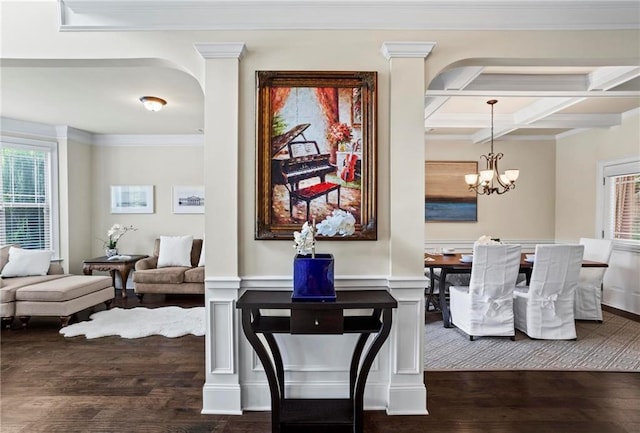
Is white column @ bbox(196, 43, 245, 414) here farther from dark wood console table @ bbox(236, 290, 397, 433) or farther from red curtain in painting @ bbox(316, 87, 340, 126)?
red curtain in painting @ bbox(316, 87, 340, 126)

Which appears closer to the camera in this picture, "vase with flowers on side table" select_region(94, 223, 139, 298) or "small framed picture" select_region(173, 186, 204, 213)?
"vase with flowers on side table" select_region(94, 223, 139, 298)

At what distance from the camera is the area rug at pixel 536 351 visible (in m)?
3.15

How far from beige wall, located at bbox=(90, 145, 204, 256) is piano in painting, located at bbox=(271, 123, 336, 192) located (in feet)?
13.6

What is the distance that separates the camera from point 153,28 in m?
2.37

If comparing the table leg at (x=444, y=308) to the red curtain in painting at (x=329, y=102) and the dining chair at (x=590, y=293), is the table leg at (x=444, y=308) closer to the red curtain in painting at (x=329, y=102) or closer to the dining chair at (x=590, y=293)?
the dining chair at (x=590, y=293)

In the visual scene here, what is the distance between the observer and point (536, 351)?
3.47 metres

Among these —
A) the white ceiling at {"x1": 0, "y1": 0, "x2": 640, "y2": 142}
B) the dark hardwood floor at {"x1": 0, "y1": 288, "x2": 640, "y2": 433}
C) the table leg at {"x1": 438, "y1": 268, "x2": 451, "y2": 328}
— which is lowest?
the dark hardwood floor at {"x1": 0, "y1": 288, "x2": 640, "y2": 433}

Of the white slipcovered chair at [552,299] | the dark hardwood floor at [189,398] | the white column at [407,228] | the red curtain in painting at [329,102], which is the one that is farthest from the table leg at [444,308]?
the red curtain in painting at [329,102]

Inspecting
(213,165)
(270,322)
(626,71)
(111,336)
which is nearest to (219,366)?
(270,322)

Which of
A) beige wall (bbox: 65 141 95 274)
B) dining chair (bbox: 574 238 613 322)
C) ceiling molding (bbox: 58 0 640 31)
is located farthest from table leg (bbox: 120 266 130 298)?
dining chair (bbox: 574 238 613 322)

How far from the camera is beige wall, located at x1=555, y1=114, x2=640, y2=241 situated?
4.86 m

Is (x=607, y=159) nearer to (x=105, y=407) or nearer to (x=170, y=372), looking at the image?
(x=170, y=372)

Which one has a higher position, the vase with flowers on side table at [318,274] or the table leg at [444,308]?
the vase with flowers on side table at [318,274]

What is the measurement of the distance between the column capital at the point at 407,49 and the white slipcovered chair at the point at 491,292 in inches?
80.4
